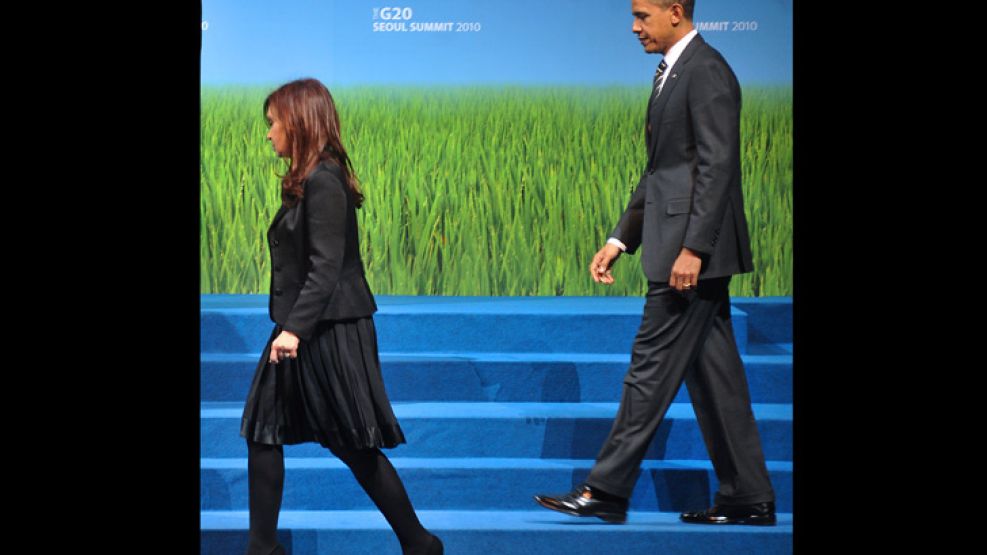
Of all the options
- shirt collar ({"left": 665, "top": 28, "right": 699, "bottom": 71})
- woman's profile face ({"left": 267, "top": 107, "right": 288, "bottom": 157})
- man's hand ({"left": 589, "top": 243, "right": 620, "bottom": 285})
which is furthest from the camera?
man's hand ({"left": 589, "top": 243, "right": 620, "bottom": 285})

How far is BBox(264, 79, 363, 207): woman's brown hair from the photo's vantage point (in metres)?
5.16

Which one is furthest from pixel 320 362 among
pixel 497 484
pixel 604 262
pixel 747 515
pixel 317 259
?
pixel 747 515

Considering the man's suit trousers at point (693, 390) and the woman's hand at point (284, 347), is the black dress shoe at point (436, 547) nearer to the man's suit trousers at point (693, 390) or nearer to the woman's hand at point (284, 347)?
the man's suit trousers at point (693, 390)

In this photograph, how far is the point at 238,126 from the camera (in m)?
6.14

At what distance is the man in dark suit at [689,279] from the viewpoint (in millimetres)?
5207

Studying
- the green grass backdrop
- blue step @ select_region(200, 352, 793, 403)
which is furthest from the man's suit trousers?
the green grass backdrop

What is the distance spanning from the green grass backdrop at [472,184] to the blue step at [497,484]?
2.83 ft

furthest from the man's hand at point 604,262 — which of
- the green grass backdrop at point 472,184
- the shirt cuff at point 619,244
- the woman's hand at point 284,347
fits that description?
the woman's hand at point 284,347

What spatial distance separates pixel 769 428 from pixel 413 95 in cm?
201

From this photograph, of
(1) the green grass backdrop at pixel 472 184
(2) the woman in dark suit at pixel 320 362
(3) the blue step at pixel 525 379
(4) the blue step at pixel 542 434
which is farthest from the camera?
(1) the green grass backdrop at pixel 472 184

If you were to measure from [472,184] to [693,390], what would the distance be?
137cm

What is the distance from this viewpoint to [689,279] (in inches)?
205

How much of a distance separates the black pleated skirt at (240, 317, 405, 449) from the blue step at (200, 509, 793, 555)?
477 mm

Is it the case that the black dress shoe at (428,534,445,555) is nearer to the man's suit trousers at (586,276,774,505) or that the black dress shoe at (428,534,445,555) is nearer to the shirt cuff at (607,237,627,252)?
the man's suit trousers at (586,276,774,505)
